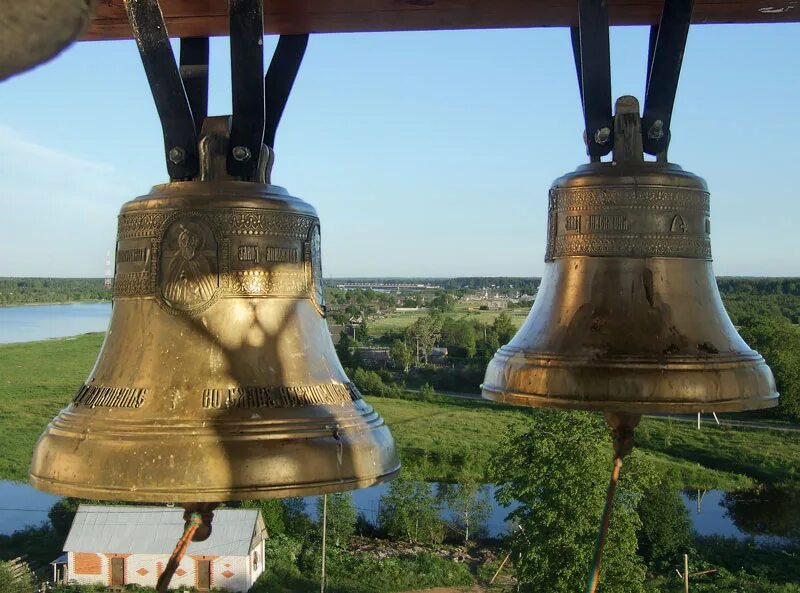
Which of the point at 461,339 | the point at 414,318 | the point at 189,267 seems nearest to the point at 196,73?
the point at 189,267

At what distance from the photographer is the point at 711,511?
22.2 m

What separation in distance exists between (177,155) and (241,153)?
11 cm

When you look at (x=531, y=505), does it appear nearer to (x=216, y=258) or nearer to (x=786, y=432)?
(x=216, y=258)

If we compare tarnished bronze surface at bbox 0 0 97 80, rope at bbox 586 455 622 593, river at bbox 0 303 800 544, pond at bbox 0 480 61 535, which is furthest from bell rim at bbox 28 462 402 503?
pond at bbox 0 480 61 535

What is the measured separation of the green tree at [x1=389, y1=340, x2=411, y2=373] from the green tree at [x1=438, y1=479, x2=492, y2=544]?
65.3ft

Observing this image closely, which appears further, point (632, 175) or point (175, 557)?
point (632, 175)

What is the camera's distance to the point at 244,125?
1.62m

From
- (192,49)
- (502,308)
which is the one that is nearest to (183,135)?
(192,49)

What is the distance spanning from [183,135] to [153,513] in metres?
18.2

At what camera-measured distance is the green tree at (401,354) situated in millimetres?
42550

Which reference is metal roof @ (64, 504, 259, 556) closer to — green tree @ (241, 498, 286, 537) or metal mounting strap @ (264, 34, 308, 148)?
green tree @ (241, 498, 286, 537)

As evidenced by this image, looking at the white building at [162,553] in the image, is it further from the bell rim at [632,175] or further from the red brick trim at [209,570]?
the bell rim at [632,175]

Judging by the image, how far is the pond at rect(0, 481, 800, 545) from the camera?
809 inches

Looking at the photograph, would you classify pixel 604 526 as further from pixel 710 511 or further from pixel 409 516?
pixel 710 511
